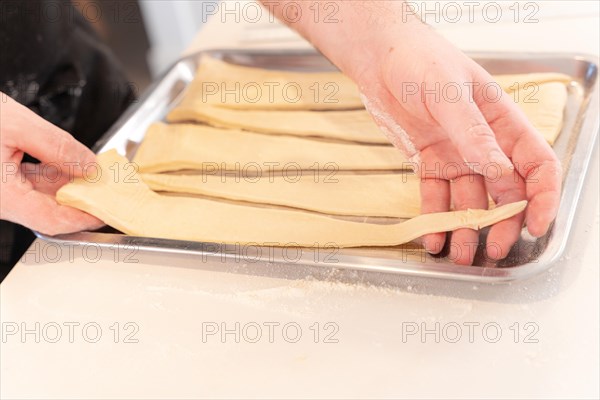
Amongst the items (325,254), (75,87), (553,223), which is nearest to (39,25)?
(75,87)

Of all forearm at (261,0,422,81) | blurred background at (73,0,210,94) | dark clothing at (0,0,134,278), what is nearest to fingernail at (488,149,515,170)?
forearm at (261,0,422,81)

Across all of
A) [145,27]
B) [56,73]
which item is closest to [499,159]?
[56,73]

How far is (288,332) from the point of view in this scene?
633 mm

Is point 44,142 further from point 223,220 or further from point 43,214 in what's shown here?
point 223,220

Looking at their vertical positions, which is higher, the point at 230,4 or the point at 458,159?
the point at 230,4

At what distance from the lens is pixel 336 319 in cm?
63

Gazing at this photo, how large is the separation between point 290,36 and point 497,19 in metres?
0.36

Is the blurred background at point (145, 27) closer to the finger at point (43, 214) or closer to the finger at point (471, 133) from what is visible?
the finger at point (43, 214)

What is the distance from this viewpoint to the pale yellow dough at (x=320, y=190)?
0.72m

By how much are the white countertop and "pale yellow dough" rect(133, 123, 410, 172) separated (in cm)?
16

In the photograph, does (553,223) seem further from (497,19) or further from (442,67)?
(497,19)

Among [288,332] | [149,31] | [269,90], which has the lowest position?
[288,332]

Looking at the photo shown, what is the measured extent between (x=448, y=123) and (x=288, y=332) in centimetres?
27

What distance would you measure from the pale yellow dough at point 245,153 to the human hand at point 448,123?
44 mm
